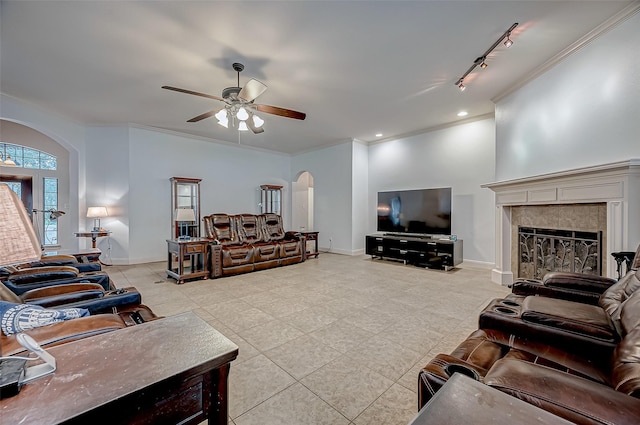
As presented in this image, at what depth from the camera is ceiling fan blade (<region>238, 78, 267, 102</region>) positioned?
9.56ft

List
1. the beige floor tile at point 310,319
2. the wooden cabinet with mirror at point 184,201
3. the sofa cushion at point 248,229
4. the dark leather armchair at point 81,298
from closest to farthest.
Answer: the dark leather armchair at point 81,298 < the beige floor tile at point 310,319 < the sofa cushion at point 248,229 < the wooden cabinet with mirror at point 184,201

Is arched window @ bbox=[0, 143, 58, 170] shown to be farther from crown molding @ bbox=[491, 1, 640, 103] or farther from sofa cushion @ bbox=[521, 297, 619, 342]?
crown molding @ bbox=[491, 1, 640, 103]

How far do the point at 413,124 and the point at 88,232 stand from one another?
716cm

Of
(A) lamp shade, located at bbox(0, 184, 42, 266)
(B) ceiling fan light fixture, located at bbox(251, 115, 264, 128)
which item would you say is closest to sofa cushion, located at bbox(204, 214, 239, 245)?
(B) ceiling fan light fixture, located at bbox(251, 115, 264, 128)

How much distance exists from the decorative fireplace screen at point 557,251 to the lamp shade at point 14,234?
4542mm

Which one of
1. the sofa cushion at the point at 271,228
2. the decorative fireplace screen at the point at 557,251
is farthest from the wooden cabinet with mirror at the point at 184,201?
the decorative fireplace screen at the point at 557,251

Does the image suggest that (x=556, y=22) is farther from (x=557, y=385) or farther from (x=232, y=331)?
(x=232, y=331)

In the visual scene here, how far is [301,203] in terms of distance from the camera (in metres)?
8.89

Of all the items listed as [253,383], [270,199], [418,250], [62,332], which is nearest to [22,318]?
[62,332]

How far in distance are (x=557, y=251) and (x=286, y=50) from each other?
4290 millimetres

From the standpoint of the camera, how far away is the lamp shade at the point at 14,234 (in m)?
0.81

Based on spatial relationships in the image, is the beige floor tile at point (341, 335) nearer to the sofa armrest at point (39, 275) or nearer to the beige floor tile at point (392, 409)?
the beige floor tile at point (392, 409)

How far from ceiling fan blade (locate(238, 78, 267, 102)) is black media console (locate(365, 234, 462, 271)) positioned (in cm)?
416

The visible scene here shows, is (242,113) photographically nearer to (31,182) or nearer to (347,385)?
(347,385)
